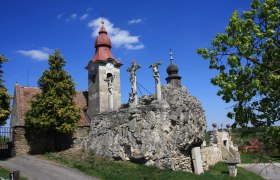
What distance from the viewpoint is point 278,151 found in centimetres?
826

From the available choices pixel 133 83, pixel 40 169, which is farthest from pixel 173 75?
pixel 40 169

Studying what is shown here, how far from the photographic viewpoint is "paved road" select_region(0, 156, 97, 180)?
17.6 m

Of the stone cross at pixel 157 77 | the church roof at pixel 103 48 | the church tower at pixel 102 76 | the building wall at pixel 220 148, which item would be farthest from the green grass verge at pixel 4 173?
the building wall at pixel 220 148

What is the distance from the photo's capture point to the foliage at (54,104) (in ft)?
78.7

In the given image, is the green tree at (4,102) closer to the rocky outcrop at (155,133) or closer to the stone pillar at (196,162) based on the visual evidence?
the rocky outcrop at (155,133)

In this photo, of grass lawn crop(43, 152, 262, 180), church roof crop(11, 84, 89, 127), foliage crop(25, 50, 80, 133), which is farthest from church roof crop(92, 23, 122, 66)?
grass lawn crop(43, 152, 262, 180)

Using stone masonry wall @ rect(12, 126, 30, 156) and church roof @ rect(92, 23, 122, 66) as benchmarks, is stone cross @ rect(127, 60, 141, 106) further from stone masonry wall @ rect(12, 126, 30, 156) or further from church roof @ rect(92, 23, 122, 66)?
stone masonry wall @ rect(12, 126, 30, 156)

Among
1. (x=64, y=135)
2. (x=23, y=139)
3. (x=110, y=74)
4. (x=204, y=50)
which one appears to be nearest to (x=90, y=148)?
(x=64, y=135)

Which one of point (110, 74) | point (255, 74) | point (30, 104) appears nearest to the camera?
point (255, 74)

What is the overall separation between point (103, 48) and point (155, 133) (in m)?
11.8

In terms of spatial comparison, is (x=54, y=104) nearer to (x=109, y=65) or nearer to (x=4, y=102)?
(x=4, y=102)

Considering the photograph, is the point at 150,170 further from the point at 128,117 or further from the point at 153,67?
the point at 153,67

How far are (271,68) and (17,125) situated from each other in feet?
70.3

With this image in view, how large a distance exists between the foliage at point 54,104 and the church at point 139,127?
1701 millimetres
